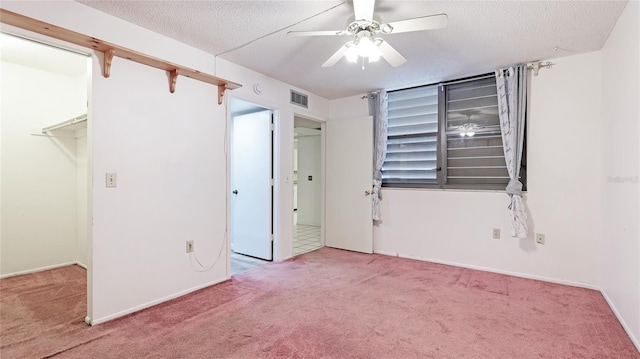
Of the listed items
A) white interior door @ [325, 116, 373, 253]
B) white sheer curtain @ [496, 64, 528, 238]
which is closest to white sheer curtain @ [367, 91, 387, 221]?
white interior door @ [325, 116, 373, 253]

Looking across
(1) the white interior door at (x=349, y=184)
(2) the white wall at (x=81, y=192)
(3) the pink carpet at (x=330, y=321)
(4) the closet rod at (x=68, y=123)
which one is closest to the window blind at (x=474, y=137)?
(1) the white interior door at (x=349, y=184)

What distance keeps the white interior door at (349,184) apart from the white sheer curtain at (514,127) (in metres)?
1.67

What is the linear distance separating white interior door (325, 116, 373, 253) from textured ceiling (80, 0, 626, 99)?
1.09m

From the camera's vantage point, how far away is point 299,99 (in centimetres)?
433

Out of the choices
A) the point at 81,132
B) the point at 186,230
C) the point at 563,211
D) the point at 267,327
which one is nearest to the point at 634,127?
the point at 563,211

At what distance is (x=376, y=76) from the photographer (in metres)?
3.80

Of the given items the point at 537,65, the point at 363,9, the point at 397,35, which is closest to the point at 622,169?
the point at 537,65

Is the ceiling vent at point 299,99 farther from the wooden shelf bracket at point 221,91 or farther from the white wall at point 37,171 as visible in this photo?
the white wall at point 37,171

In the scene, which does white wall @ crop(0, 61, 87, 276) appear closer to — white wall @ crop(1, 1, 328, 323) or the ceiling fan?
white wall @ crop(1, 1, 328, 323)

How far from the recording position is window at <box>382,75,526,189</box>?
12.0 feet

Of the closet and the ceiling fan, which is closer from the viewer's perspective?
the ceiling fan

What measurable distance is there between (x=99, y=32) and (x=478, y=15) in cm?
293

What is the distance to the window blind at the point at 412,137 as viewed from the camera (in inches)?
161

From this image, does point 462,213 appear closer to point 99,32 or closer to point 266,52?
point 266,52
